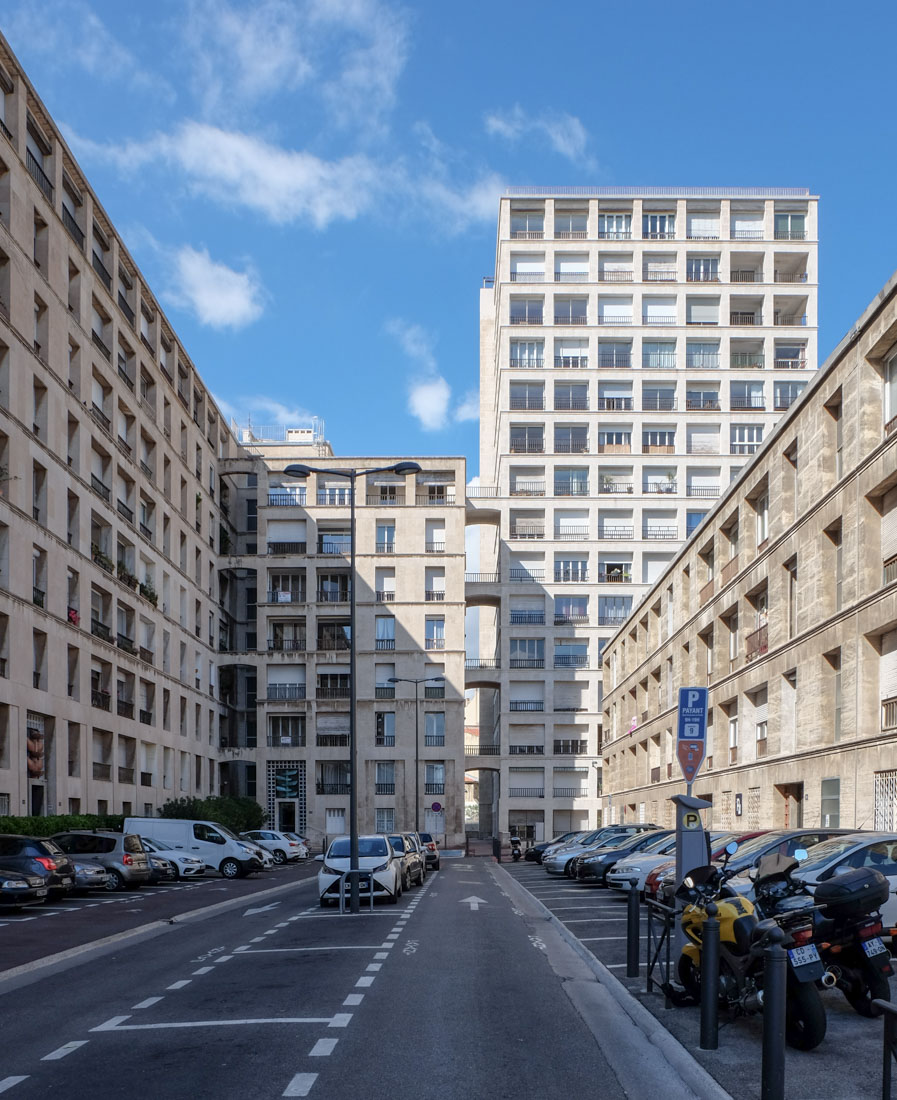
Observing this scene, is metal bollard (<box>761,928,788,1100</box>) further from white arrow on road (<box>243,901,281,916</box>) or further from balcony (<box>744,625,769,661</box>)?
balcony (<box>744,625,769,661</box>)

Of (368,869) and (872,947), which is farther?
(368,869)

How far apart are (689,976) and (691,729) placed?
482cm

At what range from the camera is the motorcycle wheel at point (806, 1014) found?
8.62 m

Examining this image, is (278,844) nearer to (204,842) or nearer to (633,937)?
(204,842)

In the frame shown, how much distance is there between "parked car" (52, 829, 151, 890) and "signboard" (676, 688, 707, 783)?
68.4ft

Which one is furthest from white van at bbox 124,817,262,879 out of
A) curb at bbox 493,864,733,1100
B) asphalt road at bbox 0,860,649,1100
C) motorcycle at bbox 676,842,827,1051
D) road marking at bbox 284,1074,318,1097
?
road marking at bbox 284,1074,318,1097

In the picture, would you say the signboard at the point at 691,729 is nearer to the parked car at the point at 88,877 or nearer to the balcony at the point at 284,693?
the parked car at the point at 88,877

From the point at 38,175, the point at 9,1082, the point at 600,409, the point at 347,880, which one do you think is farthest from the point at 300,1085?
the point at 600,409

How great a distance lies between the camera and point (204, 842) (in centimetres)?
4138

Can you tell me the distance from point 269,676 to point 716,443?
103 feet

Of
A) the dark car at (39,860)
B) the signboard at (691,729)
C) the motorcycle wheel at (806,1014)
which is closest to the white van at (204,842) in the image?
the dark car at (39,860)

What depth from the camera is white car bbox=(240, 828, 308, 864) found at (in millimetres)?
53188

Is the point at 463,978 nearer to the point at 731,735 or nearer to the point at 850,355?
the point at 850,355

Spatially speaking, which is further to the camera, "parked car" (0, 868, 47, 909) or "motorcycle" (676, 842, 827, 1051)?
"parked car" (0, 868, 47, 909)
